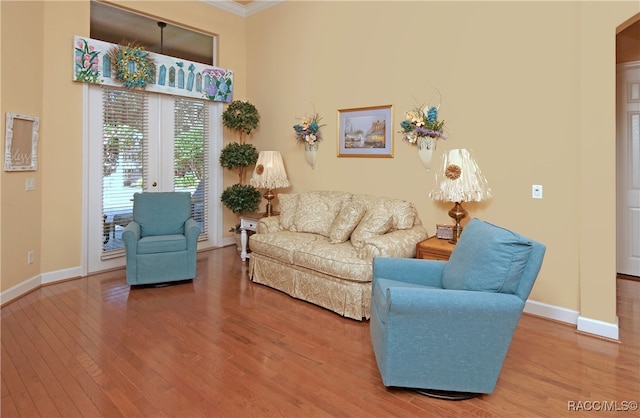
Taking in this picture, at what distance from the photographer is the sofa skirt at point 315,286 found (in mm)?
3355

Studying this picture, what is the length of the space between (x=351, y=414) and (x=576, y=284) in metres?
2.41

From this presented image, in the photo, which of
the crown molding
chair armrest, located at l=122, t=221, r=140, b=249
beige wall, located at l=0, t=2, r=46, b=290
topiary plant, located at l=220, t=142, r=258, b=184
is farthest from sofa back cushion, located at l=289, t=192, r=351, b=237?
the crown molding

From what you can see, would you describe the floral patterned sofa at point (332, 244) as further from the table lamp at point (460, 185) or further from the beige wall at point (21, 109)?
the beige wall at point (21, 109)

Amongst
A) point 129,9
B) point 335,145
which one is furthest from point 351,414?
point 129,9

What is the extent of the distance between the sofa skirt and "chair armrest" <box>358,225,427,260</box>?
287 mm

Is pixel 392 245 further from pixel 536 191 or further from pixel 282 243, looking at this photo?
pixel 536 191

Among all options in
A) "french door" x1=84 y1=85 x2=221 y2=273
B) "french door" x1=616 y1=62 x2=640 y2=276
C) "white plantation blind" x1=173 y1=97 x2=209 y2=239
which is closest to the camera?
"french door" x1=616 y1=62 x2=640 y2=276

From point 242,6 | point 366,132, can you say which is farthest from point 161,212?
point 242,6

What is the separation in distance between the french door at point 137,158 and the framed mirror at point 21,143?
0.60m

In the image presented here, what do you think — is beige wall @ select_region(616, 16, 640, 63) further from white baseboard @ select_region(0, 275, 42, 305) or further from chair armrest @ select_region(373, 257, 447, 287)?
white baseboard @ select_region(0, 275, 42, 305)

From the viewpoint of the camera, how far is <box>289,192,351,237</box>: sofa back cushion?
4379 millimetres

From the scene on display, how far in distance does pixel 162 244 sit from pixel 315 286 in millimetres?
1804

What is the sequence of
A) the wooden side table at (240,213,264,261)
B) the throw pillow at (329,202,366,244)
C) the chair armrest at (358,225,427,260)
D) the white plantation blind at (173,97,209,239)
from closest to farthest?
the chair armrest at (358,225,427,260)
the throw pillow at (329,202,366,244)
the wooden side table at (240,213,264,261)
the white plantation blind at (173,97,209,239)

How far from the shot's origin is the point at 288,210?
184 inches
